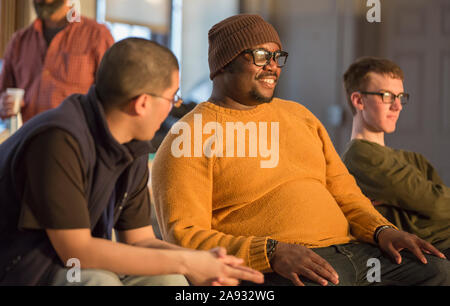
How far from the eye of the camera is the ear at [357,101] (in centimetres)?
245

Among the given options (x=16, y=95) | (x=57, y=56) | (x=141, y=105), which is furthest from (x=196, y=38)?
(x=141, y=105)

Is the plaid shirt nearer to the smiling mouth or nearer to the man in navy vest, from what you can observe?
the smiling mouth

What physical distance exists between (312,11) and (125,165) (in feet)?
16.8

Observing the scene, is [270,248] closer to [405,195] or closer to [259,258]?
[259,258]

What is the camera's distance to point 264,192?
1.79 meters

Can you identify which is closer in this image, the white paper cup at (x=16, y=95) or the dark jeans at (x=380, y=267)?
the dark jeans at (x=380, y=267)

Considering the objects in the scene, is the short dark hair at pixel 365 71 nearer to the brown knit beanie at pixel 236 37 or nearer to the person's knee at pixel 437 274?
the brown knit beanie at pixel 236 37

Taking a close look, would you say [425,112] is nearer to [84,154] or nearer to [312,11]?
[312,11]

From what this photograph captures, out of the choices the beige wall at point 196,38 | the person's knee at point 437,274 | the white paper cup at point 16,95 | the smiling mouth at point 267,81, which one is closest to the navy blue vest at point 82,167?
the smiling mouth at point 267,81

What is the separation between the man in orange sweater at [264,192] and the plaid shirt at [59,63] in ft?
4.07

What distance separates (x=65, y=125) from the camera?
4.07ft

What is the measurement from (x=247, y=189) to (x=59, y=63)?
5.67 ft

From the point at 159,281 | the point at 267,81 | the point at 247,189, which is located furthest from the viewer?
the point at 267,81

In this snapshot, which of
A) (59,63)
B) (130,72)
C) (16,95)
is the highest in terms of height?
(130,72)
